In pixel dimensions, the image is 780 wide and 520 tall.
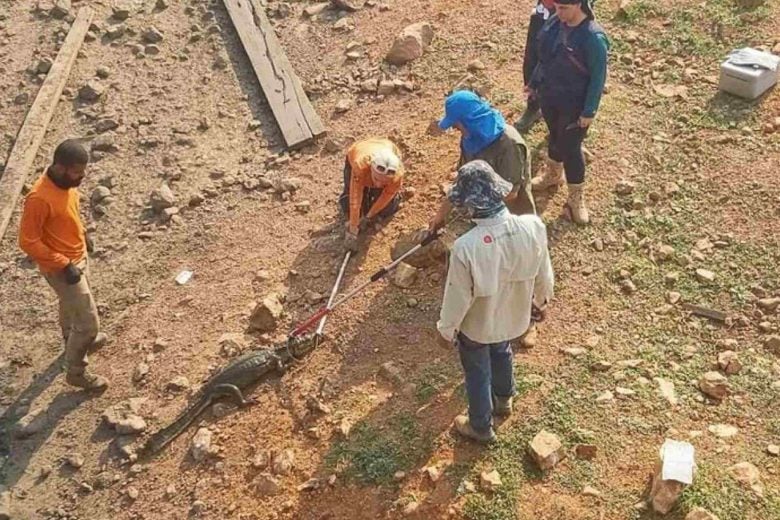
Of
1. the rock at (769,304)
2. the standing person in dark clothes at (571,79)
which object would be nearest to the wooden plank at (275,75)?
the standing person in dark clothes at (571,79)

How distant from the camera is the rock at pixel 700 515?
4.57m

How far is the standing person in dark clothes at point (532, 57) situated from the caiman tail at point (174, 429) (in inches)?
132

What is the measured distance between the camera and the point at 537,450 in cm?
500

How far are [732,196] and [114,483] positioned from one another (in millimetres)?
5062

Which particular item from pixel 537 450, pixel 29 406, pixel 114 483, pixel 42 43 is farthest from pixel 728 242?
pixel 42 43

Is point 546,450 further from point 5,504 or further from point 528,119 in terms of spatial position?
point 5,504

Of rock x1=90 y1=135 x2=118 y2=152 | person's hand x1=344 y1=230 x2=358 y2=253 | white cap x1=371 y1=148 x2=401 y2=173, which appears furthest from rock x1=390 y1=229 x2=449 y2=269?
rock x1=90 y1=135 x2=118 y2=152

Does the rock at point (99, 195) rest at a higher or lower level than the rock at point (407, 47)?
lower

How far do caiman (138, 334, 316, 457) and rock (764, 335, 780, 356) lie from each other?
3.07 metres

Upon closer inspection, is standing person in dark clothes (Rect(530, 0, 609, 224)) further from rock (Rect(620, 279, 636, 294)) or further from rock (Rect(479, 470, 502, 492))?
rock (Rect(479, 470, 502, 492))

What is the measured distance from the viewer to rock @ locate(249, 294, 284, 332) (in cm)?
634

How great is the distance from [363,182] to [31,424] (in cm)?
301

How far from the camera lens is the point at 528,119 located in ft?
24.3

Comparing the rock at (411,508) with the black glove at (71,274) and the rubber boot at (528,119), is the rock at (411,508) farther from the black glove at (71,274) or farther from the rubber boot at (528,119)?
the rubber boot at (528,119)
